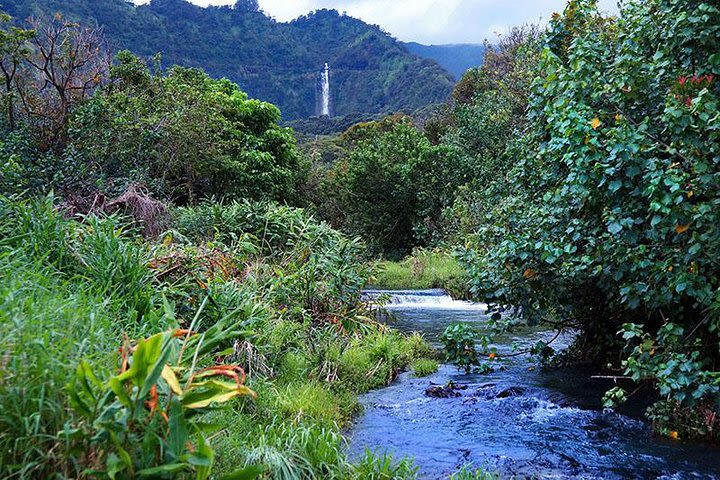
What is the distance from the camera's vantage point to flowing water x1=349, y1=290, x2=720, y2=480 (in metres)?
4.95

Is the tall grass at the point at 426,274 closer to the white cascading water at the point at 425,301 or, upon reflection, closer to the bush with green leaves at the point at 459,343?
the white cascading water at the point at 425,301

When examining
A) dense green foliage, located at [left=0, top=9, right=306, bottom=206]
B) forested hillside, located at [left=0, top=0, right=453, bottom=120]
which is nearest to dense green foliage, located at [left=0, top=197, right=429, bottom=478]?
dense green foliage, located at [left=0, top=9, right=306, bottom=206]

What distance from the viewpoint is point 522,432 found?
5.93 metres

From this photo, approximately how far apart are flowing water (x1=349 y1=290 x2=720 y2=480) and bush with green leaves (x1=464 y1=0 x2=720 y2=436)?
60 cm

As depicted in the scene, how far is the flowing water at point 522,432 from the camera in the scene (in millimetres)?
4953

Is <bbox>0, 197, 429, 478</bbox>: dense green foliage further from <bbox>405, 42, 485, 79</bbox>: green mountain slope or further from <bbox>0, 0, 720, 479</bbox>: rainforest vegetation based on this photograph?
<bbox>405, 42, 485, 79</bbox>: green mountain slope

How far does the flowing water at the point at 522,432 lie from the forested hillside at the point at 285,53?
175 feet

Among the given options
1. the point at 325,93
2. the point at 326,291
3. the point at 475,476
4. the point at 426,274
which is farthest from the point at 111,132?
the point at 325,93

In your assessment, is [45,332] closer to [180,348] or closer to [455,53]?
[180,348]

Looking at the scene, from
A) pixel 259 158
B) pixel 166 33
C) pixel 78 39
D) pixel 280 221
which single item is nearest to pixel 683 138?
pixel 280 221

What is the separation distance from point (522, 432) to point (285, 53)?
9017cm

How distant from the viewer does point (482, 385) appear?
7.73 metres

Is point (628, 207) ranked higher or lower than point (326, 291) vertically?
higher

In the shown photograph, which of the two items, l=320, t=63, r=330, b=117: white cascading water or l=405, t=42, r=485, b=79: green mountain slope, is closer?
l=320, t=63, r=330, b=117: white cascading water
